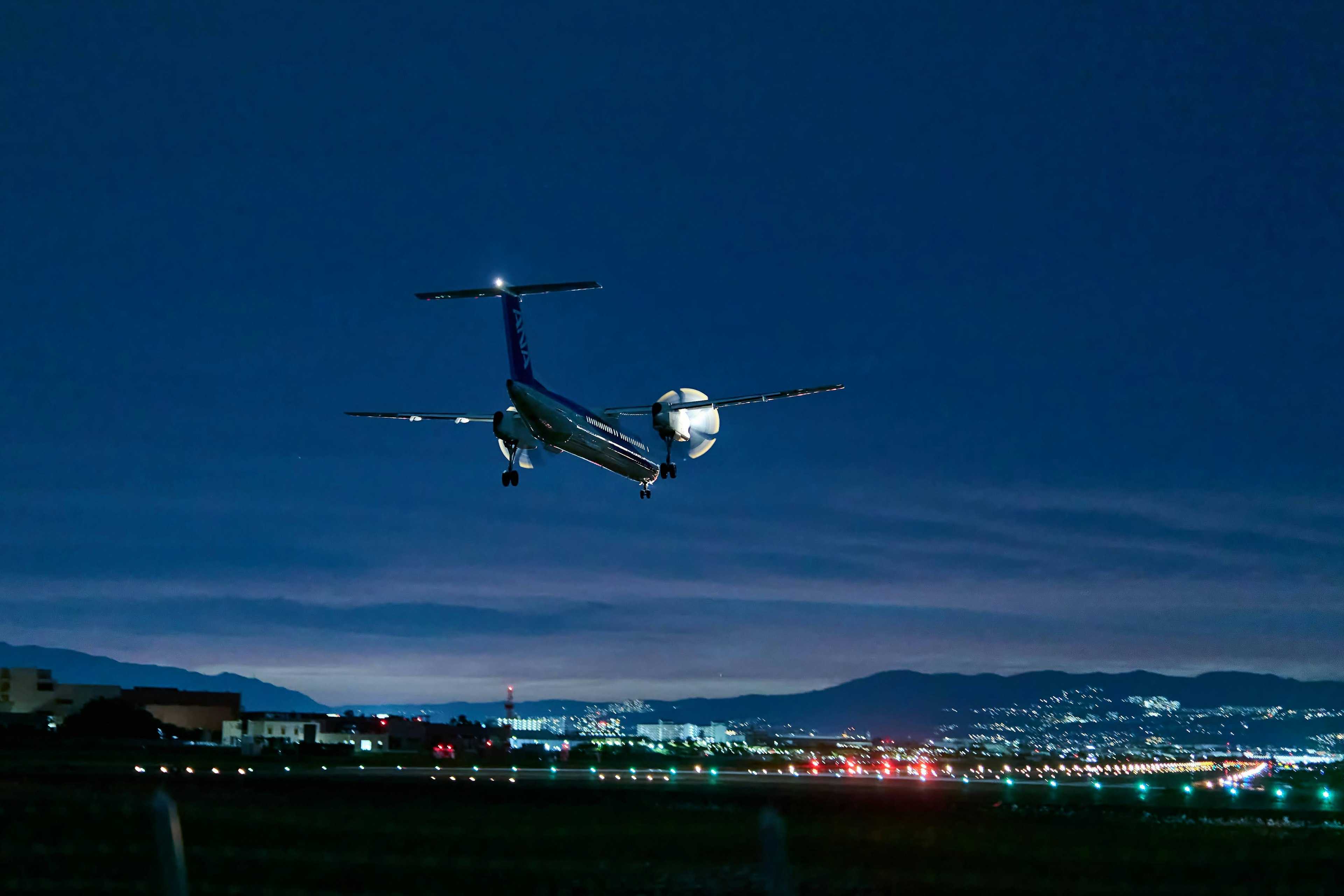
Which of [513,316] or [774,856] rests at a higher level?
[513,316]

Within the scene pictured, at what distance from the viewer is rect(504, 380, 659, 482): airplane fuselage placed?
43.4 meters

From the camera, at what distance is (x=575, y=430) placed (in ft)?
149

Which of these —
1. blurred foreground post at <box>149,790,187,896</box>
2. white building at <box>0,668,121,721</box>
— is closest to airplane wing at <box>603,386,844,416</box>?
blurred foreground post at <box>149,790,187,896</box>

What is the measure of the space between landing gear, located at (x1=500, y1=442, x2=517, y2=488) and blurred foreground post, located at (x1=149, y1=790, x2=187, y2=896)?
1674 inches

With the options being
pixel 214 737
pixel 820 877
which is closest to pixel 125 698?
pixel 214 737

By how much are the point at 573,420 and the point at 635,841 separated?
2514 cm

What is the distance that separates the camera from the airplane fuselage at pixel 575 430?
4338 cm

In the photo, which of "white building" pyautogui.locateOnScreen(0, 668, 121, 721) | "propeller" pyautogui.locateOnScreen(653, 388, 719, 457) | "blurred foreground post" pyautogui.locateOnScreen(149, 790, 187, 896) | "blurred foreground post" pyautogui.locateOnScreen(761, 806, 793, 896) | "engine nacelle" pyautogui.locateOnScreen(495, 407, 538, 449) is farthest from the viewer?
"white building" pyautogui.locateOnScreen(0, 668, 121, 721)

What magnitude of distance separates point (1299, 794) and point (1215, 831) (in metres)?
26.1

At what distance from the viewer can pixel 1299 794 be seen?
4703 centimetres

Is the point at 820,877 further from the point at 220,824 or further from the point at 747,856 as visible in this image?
the point at 220,824

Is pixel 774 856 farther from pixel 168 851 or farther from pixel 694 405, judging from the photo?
pixel 694 405

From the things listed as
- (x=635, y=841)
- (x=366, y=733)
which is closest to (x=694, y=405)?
(x=635, y=841)

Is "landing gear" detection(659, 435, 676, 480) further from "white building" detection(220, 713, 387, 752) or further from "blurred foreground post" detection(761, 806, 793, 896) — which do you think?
"white building" detection(220, 713, 387, 752)
